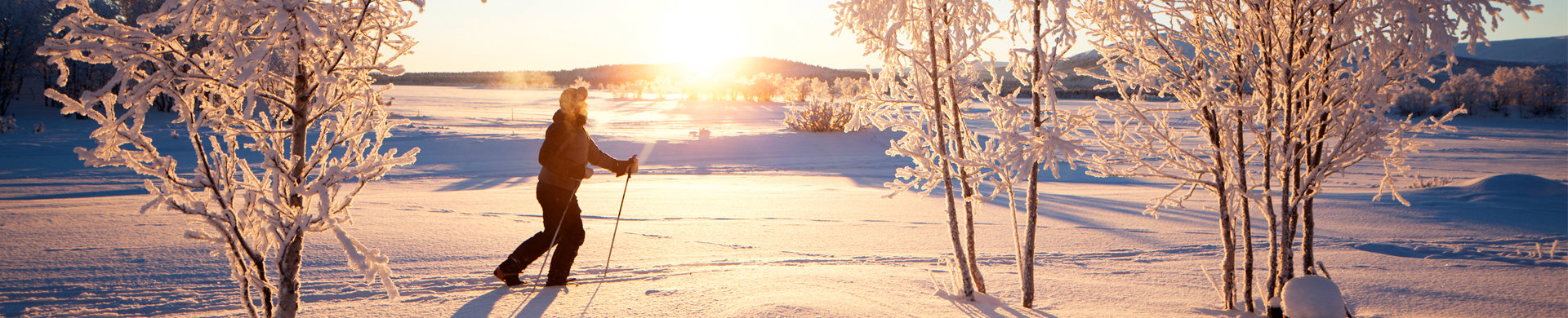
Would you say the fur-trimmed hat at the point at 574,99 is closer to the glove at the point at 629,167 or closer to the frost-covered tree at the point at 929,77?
the glove at the point at 629,167

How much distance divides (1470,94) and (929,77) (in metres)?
40.3

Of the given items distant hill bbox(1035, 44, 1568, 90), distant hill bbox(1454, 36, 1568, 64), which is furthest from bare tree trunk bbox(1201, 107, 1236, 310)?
distant hill bbox(1454, 36, 1568, 64)

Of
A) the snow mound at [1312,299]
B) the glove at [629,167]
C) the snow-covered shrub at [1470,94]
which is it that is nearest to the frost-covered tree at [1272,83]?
the snow mound at [1312,299]

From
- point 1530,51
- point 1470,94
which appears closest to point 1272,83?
point 1470,94

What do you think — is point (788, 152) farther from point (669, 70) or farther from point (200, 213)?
point (669, 70)

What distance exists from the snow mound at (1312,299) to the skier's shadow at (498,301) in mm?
3327

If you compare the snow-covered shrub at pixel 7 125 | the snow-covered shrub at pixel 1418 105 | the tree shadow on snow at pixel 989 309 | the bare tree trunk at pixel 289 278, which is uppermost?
the snow-covered shrub at pixel 1418 105

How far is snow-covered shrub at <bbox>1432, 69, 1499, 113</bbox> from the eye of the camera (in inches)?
1247

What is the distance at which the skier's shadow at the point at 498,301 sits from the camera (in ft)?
11.7

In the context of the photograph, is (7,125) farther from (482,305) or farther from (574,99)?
(482,305)

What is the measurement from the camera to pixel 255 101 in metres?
2.31

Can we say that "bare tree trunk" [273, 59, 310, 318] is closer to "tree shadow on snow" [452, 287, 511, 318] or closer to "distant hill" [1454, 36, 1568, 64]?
"tree shadow on snow" [452, 287, 511, 318]

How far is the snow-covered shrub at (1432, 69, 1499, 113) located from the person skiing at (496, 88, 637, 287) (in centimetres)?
3891

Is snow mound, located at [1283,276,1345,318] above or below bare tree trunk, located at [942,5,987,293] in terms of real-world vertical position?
below
